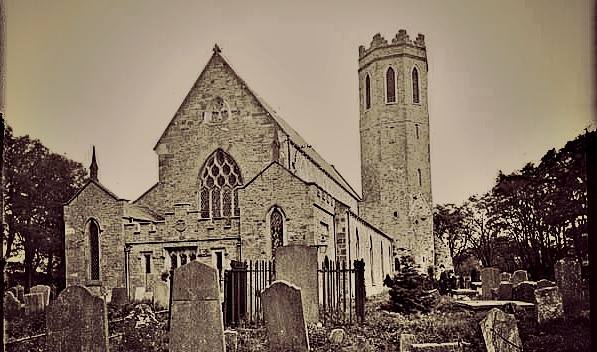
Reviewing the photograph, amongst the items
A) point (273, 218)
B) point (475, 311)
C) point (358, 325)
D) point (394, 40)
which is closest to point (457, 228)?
point (394, 40)

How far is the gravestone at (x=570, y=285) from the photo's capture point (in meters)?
10.4

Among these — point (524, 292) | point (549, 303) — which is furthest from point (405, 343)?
point (524, 292)

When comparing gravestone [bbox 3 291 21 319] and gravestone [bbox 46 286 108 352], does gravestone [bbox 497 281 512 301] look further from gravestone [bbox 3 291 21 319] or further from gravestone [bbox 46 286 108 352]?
gravestone [bbox 3 291 21 319]

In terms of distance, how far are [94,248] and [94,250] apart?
65 millimetres

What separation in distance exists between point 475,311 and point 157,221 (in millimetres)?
9996

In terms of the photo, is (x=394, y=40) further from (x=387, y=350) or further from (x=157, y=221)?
(x=387, y=350)

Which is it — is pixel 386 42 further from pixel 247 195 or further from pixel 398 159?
pixel 247 195

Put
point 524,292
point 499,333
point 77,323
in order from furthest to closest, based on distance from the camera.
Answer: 1. point 524,292
2. point 499,333
3. point 77,323

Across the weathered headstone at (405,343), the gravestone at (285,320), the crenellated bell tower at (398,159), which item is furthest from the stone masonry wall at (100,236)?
the weathered headstone at (405,343)

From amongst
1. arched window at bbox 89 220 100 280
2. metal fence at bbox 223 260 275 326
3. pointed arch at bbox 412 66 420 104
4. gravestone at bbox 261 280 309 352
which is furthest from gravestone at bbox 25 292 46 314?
pointed arch at bbox 412 66 420 104

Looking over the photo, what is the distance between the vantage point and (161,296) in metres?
14.8

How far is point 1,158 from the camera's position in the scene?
4363mm

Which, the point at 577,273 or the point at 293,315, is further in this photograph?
the point at 577,273

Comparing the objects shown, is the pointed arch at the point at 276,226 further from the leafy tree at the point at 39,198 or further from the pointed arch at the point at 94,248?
the leafy tree at the point at 39,198
